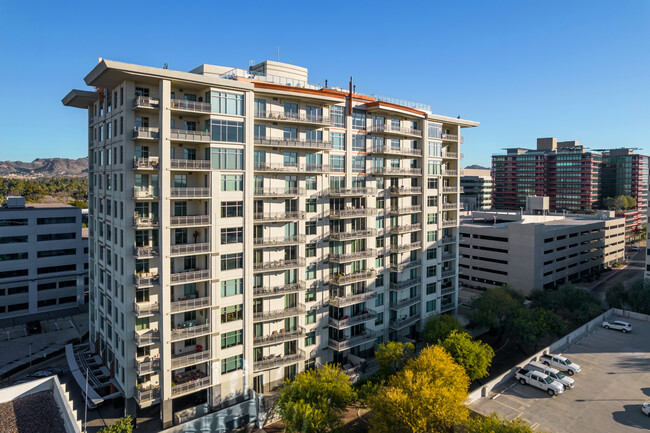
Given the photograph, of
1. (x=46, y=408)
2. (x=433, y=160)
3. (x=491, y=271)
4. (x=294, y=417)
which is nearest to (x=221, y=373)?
(x=294, y=417)

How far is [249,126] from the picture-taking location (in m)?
45.6

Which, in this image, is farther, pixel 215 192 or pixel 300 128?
pixel 300 128

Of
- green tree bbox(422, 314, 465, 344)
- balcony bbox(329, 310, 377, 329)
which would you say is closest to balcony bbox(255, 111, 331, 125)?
balcony bbox(329, 310, 377, 329)

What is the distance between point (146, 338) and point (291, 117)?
27.7 m

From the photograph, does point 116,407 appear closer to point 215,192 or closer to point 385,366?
point 215,192

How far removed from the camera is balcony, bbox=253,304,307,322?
47.6 meters

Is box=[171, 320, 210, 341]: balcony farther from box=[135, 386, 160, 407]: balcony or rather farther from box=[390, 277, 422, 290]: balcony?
box=[390, 277, 422, 290]: balcony

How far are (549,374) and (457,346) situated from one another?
1001cm

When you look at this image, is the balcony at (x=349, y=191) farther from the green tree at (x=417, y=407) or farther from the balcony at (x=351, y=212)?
the green tree at (x=417, y=407)

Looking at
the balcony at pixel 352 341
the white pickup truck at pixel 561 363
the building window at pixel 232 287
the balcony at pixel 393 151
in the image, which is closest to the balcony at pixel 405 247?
the balcony at pixel 352 341

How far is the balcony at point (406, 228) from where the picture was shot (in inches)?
2382

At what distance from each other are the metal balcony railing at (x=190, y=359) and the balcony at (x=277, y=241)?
482 inches

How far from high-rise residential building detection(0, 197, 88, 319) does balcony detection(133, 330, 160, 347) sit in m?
47.1

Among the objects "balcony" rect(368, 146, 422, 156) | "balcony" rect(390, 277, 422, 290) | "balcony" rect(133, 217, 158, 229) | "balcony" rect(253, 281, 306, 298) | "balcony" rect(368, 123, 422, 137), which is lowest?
"balcony" rect(390, 277, 422, 290)
